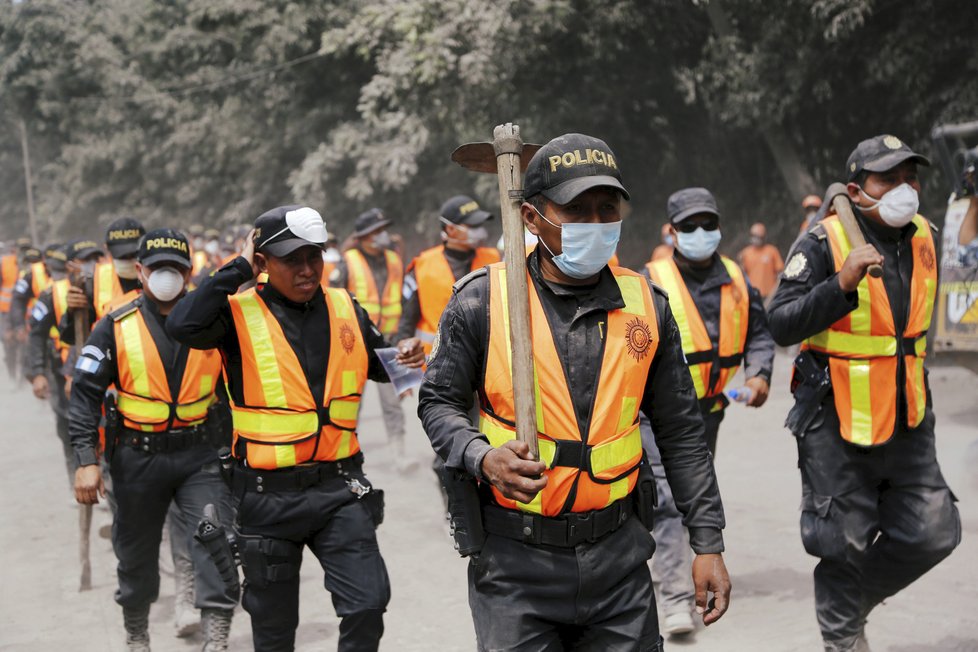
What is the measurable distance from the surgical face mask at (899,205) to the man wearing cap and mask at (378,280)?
6.45 m

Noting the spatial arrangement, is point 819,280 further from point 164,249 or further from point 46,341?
point 46,341

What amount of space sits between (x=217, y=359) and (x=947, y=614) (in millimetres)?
3799

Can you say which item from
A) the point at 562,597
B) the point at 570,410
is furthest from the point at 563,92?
the point at 562,597

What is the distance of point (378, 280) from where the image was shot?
11.2 m

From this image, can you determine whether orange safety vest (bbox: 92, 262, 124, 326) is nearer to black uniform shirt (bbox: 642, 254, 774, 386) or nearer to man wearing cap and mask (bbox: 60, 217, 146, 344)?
man wearing cap and mask (bbox: 60, 217, 146, 344)

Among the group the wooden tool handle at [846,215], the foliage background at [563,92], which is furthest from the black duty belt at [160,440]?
the foliage background at [563,92]

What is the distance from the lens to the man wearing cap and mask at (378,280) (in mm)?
10664

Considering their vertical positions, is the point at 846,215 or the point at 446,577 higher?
the point at 846,215

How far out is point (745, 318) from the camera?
20.1 ft

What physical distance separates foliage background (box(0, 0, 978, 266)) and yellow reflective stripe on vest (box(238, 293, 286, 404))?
9959 millimetres

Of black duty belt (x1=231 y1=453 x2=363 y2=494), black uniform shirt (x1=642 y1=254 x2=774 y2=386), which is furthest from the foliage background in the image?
black duty belt (x1=231 y1=453 x2=363 y2=494)

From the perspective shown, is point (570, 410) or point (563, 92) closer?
point (570, 410)

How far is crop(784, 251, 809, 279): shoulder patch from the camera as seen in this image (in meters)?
4.71

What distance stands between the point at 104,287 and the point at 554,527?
197 inches
